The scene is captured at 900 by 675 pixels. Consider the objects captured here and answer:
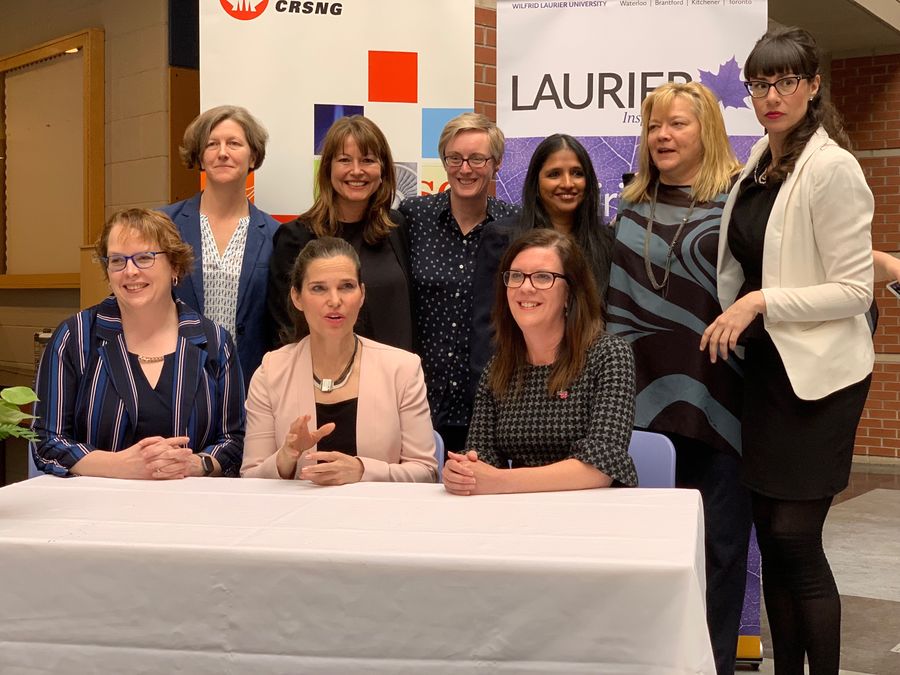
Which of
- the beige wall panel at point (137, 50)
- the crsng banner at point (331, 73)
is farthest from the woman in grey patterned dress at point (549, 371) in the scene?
the beige wall panel at point (137, 50)

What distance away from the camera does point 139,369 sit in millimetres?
2299

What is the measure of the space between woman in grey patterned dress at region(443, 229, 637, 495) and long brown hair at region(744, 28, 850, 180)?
530 millimetres

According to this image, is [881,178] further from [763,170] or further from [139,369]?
[139,369]

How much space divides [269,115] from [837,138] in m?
1.98

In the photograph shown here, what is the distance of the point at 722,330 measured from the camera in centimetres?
214

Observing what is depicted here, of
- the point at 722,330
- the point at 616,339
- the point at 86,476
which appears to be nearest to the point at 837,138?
the point at 722,330

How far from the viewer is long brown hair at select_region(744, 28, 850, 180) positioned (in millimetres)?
2182

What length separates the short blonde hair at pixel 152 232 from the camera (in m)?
2.31

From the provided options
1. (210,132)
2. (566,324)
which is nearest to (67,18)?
(210,132)

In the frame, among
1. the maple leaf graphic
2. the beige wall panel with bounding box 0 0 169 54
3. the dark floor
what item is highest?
the beige wall panel with bounding box 0 0 169 54

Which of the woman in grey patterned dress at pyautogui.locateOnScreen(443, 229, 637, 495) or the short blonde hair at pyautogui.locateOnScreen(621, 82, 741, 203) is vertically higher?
the short blonde hair at pyautogui.locateOnScreen(621, 82, 741, 203)

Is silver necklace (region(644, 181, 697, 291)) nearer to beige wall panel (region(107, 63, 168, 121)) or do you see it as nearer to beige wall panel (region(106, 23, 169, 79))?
beige wall panel (region(107, 63, 168, 121))

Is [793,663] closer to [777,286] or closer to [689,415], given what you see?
[689,415]

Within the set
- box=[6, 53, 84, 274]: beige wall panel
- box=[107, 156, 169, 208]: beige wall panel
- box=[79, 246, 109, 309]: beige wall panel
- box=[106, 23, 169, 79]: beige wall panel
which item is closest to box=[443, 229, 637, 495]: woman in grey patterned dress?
box=[79, 246, 109, 309]: beige wall panel
